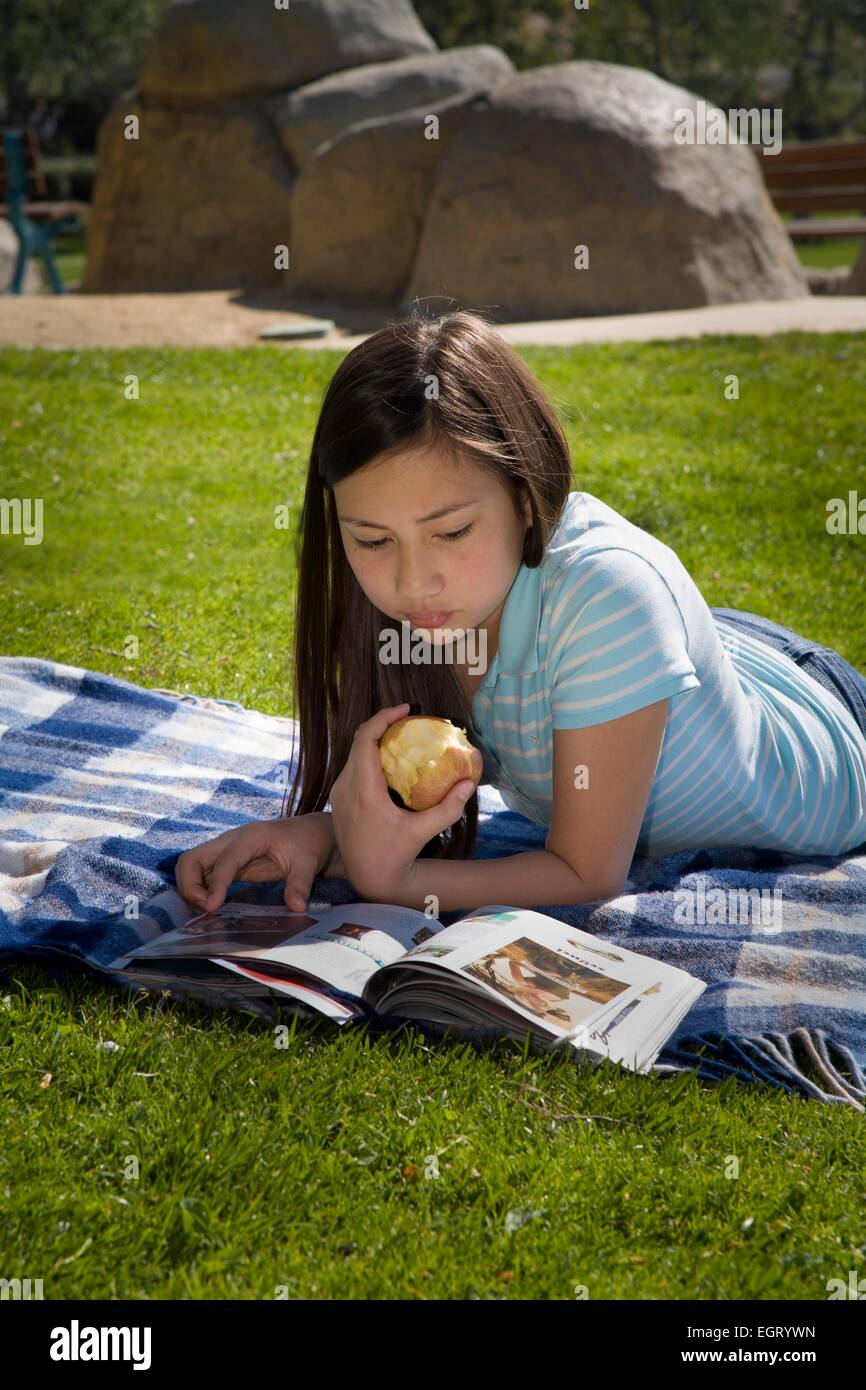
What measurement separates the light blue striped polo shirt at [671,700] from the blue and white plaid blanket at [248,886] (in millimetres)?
147

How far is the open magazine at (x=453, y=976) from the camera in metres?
2.79

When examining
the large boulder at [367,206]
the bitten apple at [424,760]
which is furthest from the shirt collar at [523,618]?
the large boulder at [367,206]

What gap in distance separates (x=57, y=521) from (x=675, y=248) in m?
7.28

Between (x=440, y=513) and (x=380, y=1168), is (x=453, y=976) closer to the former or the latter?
(x=380, y=1168)

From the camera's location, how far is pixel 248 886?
3527 mm

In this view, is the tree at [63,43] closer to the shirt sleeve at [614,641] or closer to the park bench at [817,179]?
the park bench at [817,179]

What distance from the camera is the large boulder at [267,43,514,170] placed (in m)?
15.6

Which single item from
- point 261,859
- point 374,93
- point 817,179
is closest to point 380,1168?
point 261,859

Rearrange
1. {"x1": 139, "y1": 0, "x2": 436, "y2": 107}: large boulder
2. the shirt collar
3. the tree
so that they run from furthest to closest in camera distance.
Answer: the tree, {"x1": 139, "y1": 0, "x2": 436, "y2": 107}: large boulder, the shirt collar

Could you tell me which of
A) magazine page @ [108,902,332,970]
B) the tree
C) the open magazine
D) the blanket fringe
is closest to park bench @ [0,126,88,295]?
the tree

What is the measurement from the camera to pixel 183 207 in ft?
53.6

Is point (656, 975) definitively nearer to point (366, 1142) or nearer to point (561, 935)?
point (561, 935)

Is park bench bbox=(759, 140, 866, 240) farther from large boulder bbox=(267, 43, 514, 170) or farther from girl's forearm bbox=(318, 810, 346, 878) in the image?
girl's forearm bbox=(318, 810, 346, 878)
